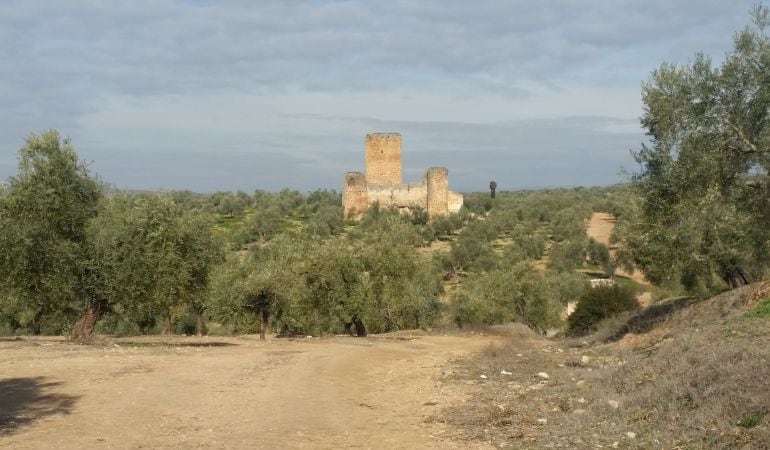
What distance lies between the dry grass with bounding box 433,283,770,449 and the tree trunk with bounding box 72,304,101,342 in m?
12.5

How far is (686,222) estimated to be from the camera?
17234 mm

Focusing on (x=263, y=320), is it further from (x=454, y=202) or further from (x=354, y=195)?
(x=454, y=202)

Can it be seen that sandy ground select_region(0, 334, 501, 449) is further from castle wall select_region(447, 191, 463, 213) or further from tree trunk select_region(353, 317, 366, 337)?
castle wall select_region(447, 191, 463, 213)

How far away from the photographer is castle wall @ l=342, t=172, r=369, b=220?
71.6 metres

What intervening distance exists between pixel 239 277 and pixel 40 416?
21718 mm

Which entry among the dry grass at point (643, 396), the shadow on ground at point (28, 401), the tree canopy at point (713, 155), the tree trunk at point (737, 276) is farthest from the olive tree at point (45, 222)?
the tree trunk at point (737, 276)

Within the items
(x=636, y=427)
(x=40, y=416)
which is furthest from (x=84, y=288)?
(x=636, y=427)

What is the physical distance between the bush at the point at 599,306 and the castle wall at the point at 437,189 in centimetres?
3797

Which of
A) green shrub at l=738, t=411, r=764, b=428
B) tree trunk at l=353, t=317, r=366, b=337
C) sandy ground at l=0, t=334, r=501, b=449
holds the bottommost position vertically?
tree trunk at l=353, t=317, r=366, b=337

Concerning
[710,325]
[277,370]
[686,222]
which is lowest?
[277,370]

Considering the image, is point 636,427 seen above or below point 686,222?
below

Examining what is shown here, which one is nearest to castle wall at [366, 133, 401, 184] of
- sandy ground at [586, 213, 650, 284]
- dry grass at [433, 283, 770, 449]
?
sandy ground at [586, 213, 650, 284]

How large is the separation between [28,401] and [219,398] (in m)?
3.34

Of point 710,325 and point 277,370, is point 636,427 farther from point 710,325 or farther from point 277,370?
point 277,370
